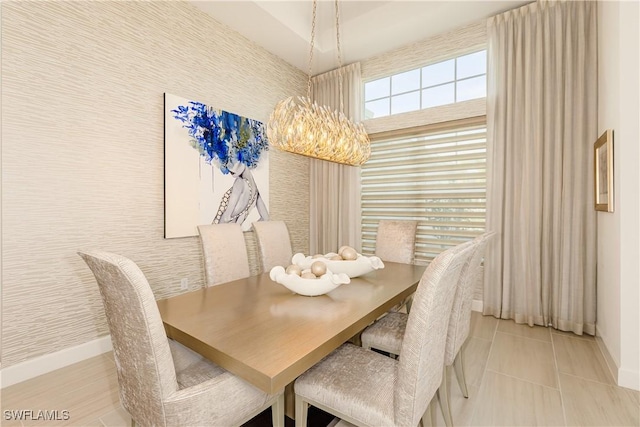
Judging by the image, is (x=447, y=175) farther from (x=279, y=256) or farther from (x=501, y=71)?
(x=279, y=256)

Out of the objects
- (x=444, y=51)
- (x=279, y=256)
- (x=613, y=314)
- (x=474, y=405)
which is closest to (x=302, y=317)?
(x=474, y=405)

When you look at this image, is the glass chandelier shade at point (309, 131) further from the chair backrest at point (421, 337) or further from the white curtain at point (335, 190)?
the white curtain at point (335, 190)

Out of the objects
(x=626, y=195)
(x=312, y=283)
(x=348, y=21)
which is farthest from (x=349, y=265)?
(x=348, y=21)

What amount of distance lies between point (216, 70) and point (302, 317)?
2.90 m

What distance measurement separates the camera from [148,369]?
3.25 feet

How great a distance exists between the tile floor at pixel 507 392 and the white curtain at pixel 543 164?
515 mm

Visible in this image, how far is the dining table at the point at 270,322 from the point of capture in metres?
1.01

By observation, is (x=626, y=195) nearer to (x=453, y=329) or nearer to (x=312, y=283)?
(x=453, y=329)

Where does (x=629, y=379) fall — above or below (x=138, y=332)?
below

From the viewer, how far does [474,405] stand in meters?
1.77

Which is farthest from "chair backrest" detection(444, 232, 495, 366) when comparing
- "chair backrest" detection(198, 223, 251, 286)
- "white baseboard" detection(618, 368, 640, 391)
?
"chair backrest" detection(198, 223, 251, 286)

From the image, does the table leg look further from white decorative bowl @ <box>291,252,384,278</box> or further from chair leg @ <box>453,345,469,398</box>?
chair leg @ <box>453,345,469,398</box>

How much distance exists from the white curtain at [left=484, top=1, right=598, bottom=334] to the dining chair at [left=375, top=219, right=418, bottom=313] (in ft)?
3.13

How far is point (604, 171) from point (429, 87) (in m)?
1.99
